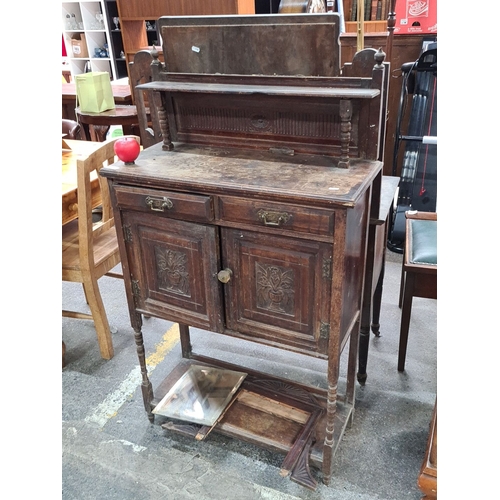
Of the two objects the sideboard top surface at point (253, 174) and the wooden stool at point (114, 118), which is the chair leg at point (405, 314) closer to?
the sideboard top surface at point (253, 174)

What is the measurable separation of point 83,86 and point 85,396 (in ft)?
9.00

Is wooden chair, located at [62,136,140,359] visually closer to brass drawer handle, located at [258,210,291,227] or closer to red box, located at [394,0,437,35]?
brass drawer handle, located at [258,210,291,227]

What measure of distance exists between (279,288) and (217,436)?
81cm

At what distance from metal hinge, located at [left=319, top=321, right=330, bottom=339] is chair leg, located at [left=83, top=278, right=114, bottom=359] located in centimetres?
126

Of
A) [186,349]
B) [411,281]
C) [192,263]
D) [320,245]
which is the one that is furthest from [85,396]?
[411,281]

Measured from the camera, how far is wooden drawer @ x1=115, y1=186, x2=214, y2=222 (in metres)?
1.44

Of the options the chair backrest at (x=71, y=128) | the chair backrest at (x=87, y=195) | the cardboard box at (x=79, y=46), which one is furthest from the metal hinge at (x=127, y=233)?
the cardboard box at (x=79, y=46)

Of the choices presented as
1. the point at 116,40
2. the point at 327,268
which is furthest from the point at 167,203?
the point at 116,40

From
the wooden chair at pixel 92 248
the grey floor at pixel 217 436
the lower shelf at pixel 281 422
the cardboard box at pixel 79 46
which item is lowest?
the grey floor at pixel 217 436

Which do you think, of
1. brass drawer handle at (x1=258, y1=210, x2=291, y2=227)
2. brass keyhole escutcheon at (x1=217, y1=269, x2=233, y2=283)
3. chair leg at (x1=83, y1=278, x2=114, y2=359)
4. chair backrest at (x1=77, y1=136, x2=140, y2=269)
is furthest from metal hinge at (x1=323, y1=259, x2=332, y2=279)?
chair leg at (x1=83, y1=278, x2=114, y2=359)

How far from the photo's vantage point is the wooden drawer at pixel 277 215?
1304 millimetres

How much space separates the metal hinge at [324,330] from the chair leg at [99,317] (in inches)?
49.6

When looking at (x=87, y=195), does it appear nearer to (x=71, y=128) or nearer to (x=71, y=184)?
(x=71, y=184)

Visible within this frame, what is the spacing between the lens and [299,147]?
162 centimetres
